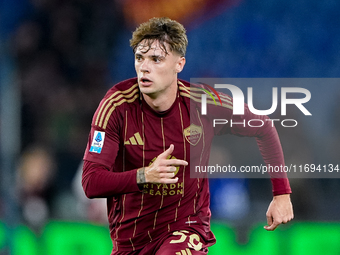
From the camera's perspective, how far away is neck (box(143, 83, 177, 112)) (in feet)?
9.81

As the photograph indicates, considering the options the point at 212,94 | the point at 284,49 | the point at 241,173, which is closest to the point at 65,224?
the point at 241,173

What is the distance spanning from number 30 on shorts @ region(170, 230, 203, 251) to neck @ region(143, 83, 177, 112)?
2.59ft

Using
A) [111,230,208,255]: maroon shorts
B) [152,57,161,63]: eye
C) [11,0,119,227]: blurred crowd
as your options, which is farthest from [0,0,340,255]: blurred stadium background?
[152,57,161,63]: eye

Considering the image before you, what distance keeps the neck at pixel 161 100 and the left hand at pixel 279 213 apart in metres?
1.01

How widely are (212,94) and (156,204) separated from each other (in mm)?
849

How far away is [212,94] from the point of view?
3213 millimetres

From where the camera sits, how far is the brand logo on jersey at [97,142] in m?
2.76

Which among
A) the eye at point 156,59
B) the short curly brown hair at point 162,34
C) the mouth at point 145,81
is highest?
the short curly brown hair at point 162,34

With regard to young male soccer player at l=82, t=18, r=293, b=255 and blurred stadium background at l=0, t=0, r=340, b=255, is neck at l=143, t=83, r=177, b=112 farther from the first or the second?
blurred stadium background at l=0, t=0, r=340, b=255

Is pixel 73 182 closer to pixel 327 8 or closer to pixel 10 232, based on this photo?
pixel 10 232

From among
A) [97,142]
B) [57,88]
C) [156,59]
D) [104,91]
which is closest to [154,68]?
[156,59]

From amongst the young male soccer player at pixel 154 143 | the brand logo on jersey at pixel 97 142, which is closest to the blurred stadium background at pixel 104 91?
the young male soccer player at pixel 154 143

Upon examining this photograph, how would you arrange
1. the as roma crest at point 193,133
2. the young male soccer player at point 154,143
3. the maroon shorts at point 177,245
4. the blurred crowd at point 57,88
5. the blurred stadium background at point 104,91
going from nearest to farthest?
1. the maroon shorts at point 177,245
2. the young male soccer player at point 154,143
3. the as roma crest at point 193,133
4. the blurred stadium background at point 104,91
5. the blurred crowd at point 57,88

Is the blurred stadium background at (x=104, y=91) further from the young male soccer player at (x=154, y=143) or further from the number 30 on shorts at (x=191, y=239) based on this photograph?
the number 30 on shorts at (x=191, y=239)
